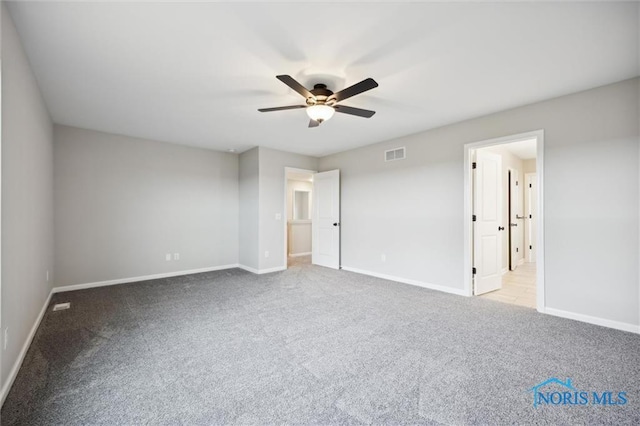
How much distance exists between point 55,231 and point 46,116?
1660 millimetres

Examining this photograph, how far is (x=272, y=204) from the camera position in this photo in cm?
549

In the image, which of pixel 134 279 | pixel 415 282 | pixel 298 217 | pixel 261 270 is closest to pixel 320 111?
pixel 415 282

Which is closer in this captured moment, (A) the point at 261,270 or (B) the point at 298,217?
(A) the point at 261,270

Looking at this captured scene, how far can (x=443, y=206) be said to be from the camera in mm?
4156

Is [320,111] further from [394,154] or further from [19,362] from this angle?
[19,362]

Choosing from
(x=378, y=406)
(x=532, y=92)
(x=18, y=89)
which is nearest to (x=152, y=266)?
(x=18, y=89)

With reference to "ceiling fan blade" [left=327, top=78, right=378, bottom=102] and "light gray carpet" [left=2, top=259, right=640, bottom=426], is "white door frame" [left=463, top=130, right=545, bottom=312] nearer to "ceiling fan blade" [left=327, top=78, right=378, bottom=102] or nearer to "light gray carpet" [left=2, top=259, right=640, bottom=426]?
"light gray carpet" [left=2, top=259, right=640, bottom=426]

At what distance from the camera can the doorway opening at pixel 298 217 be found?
7574 mm

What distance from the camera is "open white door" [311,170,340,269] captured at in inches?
229

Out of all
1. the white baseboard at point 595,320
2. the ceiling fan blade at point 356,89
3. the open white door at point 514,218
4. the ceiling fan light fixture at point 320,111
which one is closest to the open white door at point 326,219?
the ceiling fan light fixture at point 320,111

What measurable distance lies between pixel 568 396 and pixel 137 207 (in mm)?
5789

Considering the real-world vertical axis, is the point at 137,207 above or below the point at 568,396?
above

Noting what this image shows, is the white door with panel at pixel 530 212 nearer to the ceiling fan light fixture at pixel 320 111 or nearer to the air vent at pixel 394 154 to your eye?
the air vent at pixel 394 154

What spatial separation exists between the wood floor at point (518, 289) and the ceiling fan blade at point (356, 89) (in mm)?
3341
